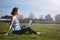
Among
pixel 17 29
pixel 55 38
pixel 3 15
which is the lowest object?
pixel 55 38

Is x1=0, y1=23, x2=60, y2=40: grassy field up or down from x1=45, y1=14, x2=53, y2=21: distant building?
down

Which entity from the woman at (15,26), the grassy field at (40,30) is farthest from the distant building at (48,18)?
the woman at (15,26)

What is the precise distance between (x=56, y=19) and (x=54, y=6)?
207 millimetres

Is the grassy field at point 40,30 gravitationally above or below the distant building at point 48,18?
below

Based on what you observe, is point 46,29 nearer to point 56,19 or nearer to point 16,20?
point 56,19

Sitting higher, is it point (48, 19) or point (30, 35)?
point (48, 19)

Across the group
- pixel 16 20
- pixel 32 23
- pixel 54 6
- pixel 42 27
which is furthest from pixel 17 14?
pixel 54 6

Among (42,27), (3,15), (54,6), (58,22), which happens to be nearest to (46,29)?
(42,27)

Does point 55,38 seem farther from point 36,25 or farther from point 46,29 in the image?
point 36,25

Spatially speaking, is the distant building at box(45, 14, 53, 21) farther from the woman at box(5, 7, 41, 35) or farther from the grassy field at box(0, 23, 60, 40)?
the woman at box(5, 7, 41, 35)

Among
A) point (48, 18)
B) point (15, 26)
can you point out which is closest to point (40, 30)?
point (48, 18)

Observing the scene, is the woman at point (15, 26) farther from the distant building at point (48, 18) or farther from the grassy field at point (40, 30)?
the distant building at point (48, 18)

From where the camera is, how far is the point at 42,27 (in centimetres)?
233

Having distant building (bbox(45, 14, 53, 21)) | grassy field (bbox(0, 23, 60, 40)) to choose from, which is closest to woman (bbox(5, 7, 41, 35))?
grassy field (bbox(0, 23, 60, 40))
